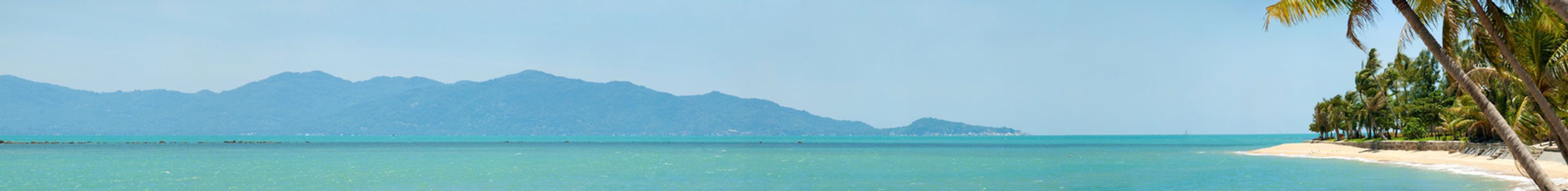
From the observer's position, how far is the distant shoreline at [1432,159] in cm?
3309

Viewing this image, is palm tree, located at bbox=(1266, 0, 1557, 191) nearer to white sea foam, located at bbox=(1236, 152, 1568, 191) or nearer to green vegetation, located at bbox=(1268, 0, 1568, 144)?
green vegetation, located at bbox=(1268, 0, 1568, 144)

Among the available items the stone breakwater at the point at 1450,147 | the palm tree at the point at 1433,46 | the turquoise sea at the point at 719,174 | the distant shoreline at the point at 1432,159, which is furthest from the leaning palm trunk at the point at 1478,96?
the stone breakwater at the point at 1450,147

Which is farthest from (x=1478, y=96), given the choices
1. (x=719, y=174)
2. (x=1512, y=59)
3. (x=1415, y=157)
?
(x=1415, y=157)

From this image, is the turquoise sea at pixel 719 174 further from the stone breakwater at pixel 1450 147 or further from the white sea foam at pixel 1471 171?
the stone breakwater at pixel 1450 147

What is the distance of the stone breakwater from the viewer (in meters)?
43.3

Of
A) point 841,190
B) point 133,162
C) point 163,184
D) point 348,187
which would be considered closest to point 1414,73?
point 841,190

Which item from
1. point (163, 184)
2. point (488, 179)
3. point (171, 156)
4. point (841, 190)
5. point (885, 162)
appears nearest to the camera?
point (841, 190)

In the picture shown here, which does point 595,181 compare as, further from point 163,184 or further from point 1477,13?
point 1477,13

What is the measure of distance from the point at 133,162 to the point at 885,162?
4025 cm

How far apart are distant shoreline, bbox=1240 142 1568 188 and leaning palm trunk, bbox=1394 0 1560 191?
15.2m

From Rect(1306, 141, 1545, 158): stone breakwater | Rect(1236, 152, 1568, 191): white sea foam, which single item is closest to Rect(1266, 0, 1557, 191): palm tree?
Rect(1236, 152, 1568, 191): white sea foam

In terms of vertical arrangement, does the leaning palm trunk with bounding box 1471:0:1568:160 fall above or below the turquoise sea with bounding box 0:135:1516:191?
above

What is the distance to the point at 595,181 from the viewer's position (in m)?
37.1

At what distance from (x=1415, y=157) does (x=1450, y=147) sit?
168 inches
